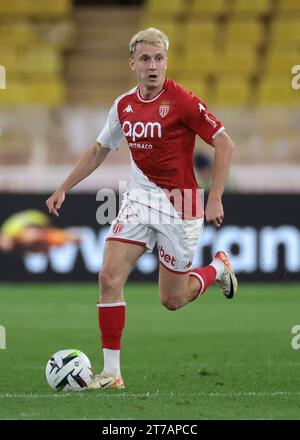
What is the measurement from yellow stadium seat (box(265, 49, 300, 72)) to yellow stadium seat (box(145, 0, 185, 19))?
1.96 meters

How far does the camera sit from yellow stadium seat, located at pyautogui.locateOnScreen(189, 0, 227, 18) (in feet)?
66.5

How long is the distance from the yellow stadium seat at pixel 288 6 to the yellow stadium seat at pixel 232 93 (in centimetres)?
213

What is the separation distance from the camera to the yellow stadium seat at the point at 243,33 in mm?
19906

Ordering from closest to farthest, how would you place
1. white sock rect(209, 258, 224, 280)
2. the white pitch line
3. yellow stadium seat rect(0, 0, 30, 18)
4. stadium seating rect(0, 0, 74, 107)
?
the white pitch line → white sock rect(209, 258, 224, 280) → stadium seating rect(0, 0, 74, 107) → yellow stadium seat rect(0, 0, 30, 18)

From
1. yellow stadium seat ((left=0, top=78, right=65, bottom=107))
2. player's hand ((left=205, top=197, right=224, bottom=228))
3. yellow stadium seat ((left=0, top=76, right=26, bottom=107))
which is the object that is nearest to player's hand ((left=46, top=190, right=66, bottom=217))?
player's hand ((left=205, top=197, right=224, bottom=228))

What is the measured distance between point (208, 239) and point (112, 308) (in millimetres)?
7930

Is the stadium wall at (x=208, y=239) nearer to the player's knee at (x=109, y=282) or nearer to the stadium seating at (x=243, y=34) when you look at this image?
the stadium seating at (x=243, y=34)

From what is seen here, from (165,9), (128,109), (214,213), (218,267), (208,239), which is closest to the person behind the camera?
(214,213)

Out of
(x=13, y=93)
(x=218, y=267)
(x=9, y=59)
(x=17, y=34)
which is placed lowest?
(x=218, y=267)

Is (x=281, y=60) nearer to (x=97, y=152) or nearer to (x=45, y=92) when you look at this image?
(x=45, y=92)

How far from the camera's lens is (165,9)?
2020 centimetres

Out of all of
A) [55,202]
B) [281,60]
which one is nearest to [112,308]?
[55,202]

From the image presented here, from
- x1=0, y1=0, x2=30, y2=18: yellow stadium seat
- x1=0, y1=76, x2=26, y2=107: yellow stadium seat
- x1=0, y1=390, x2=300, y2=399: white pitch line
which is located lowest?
x1=0, y1=390, x2=300, y2=399: white pitch line

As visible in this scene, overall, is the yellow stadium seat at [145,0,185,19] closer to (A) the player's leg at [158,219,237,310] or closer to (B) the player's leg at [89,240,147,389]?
(A) the player's leg at [158,219,237,310]
